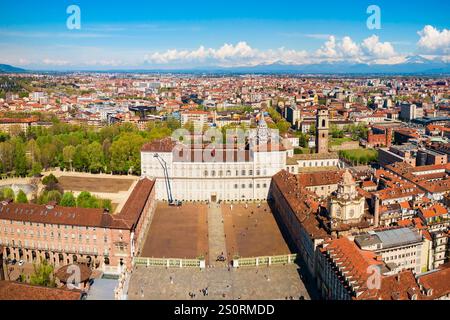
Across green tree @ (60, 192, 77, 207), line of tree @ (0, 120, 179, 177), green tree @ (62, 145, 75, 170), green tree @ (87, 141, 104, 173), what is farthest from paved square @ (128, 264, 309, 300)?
green tree @ (62, 145, 75, 170)

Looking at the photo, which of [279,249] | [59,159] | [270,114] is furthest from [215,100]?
[279,249]

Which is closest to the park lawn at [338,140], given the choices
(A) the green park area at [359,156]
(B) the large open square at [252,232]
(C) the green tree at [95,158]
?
(A) the green park area at [359,156]

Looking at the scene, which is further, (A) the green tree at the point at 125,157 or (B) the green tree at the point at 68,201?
(A) the green tree at the point at 125,157

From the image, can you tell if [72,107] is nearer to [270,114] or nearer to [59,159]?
[270,114]

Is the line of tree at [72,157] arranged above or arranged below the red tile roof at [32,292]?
above

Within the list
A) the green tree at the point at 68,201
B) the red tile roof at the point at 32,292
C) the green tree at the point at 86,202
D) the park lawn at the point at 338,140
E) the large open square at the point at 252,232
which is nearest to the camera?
the red tile roof at the point at 32,292

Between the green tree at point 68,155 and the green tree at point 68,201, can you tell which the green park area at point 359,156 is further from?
the green tree at point 68,201

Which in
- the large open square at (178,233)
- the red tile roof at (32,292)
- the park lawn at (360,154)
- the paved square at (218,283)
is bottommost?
the paved square at (218,283)

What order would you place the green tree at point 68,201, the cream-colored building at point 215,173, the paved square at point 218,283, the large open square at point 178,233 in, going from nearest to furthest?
the paved square at point 218,283 < the large open square at point 178,233 < the green tree at point 68,201 < the cream-colored building at point 215,173
